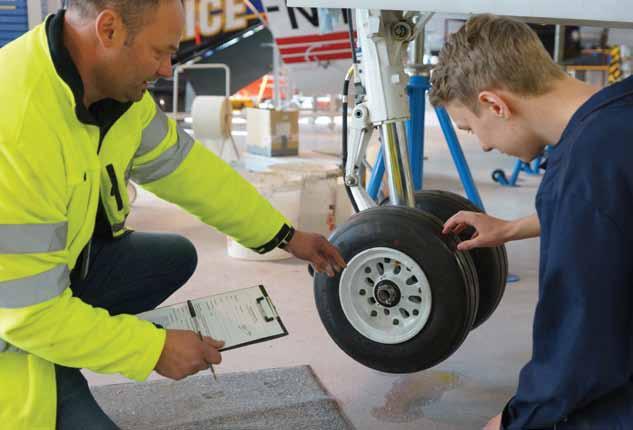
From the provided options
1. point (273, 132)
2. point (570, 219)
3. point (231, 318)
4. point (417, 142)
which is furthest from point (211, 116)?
point (570, 219)

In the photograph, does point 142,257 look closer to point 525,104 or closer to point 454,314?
point 454,314

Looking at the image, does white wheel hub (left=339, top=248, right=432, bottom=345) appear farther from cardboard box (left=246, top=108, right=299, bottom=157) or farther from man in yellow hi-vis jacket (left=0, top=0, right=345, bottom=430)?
cardboard box (left=246, top=108, right=299, bottom=157)

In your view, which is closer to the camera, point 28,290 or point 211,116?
point 28,290

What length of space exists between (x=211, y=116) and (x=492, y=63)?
14.6ft

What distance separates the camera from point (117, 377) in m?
2.05

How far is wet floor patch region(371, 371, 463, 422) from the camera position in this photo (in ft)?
6.12

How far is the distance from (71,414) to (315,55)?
5.23m

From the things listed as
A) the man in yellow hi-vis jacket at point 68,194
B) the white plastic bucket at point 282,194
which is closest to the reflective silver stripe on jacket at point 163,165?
the man in yellow hi-vis jacket at point 68,194

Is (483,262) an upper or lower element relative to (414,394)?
upper

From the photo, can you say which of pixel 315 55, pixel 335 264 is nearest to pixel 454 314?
pixel 335 264

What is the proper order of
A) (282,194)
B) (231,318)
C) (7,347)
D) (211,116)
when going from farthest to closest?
(211,116) → (282,194) → (231,318) → (7,347)

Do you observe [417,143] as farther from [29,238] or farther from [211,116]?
[211,116]

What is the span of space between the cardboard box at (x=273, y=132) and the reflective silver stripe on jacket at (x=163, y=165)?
4362 millimetres

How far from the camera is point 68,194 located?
1.24 metres
